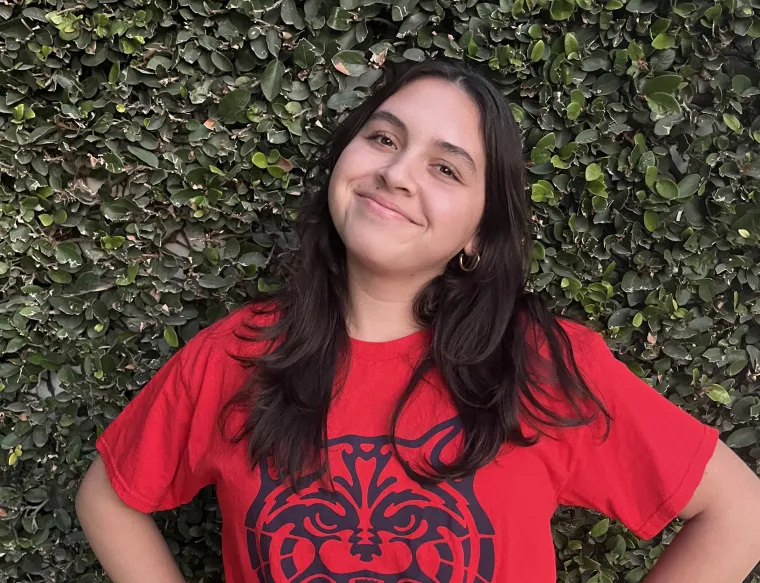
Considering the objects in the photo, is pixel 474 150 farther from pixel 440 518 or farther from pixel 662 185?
pixel 440 518

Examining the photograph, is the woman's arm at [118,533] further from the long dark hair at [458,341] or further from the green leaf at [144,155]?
the green leaf at [144,155]

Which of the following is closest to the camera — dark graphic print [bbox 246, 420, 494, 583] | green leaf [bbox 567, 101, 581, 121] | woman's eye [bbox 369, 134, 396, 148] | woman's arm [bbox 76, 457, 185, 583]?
dark graphic print [bbox 246, 420, 494, 583]

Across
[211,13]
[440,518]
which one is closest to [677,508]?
[440,518]

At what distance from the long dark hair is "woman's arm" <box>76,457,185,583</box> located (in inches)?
16.7

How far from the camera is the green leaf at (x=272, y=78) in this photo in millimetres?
1895

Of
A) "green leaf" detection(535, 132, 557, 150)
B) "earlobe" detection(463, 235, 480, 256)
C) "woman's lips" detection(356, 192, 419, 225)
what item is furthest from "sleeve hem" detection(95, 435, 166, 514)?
"green leaf" detection(535, 132, 557, 150)

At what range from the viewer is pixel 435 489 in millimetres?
1468

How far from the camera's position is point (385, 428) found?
4.97ft

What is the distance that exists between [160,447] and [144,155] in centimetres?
88

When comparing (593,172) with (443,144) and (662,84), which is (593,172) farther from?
(443,144)

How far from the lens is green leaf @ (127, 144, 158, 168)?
196 cm

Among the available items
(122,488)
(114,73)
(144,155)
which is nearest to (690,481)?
(122,488)

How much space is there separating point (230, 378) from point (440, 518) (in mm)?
632

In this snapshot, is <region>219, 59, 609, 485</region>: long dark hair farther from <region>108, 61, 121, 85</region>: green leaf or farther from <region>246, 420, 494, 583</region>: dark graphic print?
<region>108, 61, 121, 85</region>: green leaf
